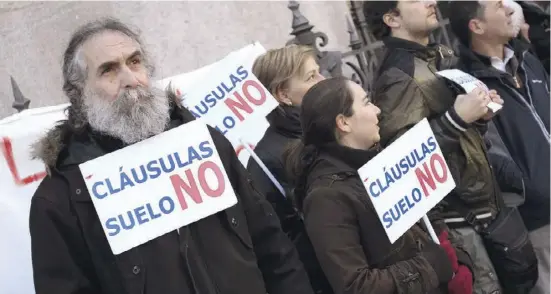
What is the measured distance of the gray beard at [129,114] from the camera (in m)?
2.55

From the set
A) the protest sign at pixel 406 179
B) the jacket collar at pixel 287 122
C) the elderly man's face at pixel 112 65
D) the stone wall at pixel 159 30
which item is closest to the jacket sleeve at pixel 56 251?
the elderly man's face at pixel 112 65

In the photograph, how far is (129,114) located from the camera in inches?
100

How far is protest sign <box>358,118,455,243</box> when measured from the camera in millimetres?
2719

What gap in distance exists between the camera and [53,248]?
2408 millimetres

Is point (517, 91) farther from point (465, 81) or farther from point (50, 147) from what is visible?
point (50, 147)

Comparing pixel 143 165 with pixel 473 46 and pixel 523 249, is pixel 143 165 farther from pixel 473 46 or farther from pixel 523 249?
pixel 473 46

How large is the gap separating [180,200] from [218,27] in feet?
10.6

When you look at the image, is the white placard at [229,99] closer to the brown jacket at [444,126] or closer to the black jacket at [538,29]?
the brown jacket at [444,126]

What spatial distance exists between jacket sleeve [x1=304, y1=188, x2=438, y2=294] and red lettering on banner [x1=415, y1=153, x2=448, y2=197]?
358 mm

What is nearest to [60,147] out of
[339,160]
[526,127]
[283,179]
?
[339,160]

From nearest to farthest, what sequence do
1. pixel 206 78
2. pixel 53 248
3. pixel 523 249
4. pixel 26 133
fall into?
pixel 53 248 → pixel 26 133 → pixel 523 249 → pixel 206 78

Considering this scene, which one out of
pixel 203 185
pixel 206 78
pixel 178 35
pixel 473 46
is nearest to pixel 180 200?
pixel 203 185

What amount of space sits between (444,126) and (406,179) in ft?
2.04

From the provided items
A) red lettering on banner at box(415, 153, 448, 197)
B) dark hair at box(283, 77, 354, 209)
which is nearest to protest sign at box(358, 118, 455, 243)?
red lettering on banner at box(415, 153, 448, 197)
